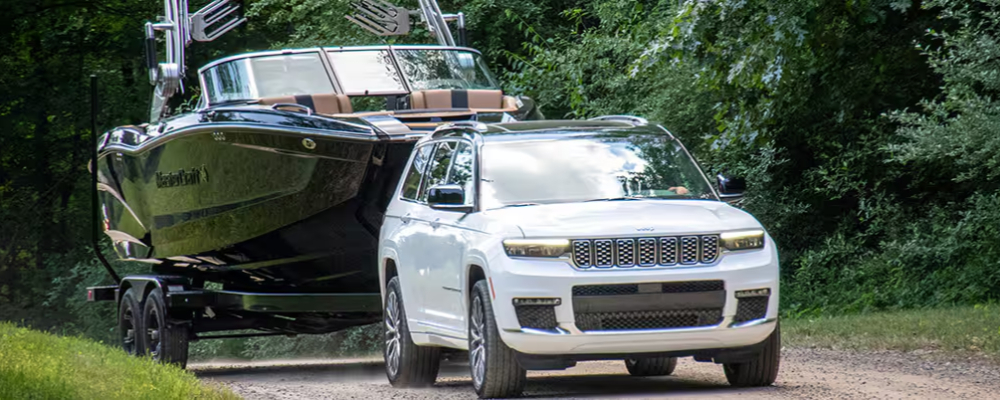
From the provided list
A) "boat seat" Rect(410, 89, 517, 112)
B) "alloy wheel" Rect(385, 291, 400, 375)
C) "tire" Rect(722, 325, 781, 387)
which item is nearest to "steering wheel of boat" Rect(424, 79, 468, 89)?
"boat seat" Rect(410, 89, 517, 112)

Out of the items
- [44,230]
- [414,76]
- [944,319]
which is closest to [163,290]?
[414,76]

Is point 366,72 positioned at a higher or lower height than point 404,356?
higher

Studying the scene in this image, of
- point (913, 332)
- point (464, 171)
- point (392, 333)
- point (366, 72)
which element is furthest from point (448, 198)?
point (913, 332)

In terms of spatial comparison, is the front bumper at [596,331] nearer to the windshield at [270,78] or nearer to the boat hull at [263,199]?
the boat hull at [263,199]

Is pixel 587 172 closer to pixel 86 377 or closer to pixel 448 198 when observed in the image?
pixel 448 198

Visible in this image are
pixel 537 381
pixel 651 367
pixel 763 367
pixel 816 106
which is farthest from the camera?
pixel 816 106

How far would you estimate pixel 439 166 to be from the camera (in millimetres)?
11156

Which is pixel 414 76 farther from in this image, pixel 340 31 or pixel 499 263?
pixel 340 31

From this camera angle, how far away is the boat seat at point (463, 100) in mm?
13758

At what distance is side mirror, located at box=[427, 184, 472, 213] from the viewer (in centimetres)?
1012

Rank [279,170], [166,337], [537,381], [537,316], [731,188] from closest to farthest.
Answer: [537,316]
[731,188]
[537,381]
[279,170]
[166,337]

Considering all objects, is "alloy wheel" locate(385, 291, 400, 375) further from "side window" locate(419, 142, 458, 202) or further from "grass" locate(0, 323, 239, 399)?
"grass" locate(0, 323, 239, 399)

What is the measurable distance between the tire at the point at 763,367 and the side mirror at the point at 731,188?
1.11 metres

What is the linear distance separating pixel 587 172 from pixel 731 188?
3.40ft
